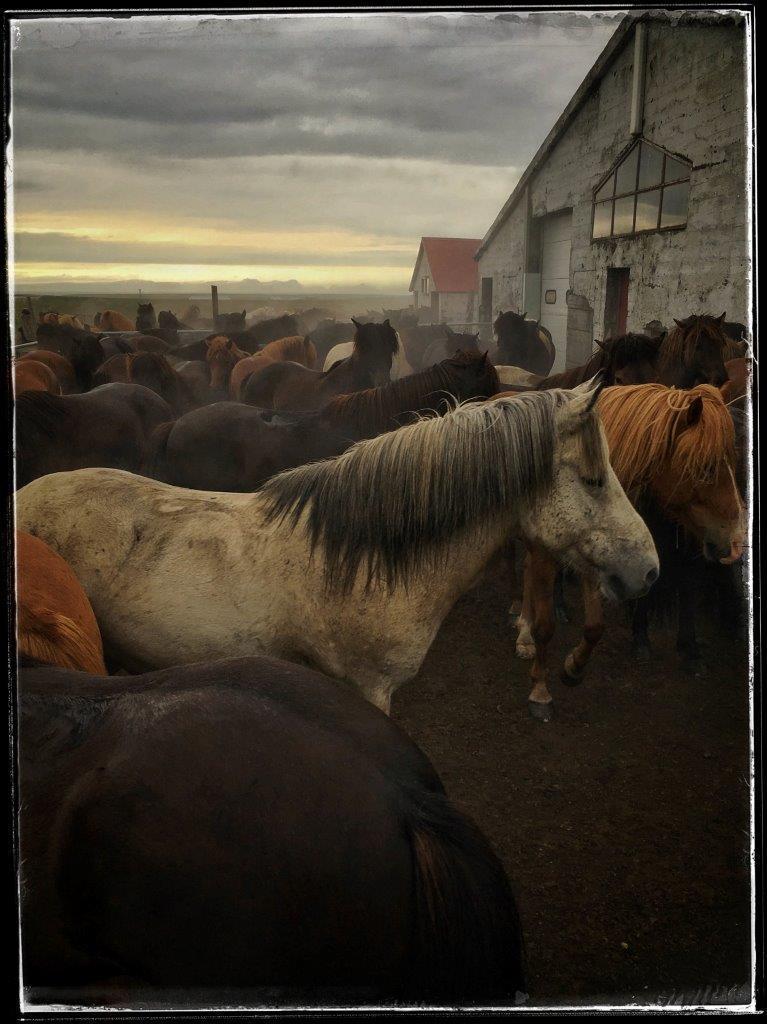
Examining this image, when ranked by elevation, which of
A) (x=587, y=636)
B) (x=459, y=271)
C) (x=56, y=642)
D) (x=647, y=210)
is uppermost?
(x=459, y=271)

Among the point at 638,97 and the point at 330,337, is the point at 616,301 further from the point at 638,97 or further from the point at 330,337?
the point at 330,337

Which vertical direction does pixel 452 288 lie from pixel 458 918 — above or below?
above

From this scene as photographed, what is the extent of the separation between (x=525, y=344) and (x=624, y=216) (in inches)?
132

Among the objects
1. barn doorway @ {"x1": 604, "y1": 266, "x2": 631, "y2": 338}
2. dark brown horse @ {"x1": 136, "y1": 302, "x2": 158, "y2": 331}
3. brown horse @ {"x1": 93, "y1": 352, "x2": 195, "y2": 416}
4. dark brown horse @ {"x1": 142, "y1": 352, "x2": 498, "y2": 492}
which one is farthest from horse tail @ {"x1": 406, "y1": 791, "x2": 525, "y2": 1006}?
dark brown horse @ {"x1": 136, "y1": 302, "x2": 158, "y2": 331}

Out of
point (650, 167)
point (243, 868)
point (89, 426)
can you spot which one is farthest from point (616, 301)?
point (243, 868)

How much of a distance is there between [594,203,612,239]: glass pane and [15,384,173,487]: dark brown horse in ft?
19.3

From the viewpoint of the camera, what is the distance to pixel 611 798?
3016 mm

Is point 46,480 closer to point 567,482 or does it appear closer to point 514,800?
point 567,482

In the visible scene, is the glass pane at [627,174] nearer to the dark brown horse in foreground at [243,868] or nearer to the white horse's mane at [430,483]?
the white horse's mane at [430,483]

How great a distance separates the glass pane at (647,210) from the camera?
616cm

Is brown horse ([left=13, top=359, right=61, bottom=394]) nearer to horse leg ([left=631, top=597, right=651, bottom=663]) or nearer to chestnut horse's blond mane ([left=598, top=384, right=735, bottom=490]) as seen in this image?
chestnut horse's blond mane ([left=598, top=384, right=735, bottom=490])

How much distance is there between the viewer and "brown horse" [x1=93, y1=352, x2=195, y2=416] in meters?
7.82

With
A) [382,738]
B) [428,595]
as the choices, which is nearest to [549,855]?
[428,595]

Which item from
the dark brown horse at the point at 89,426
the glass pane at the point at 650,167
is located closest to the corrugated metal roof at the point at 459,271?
the glass pane at the point at 650,167
